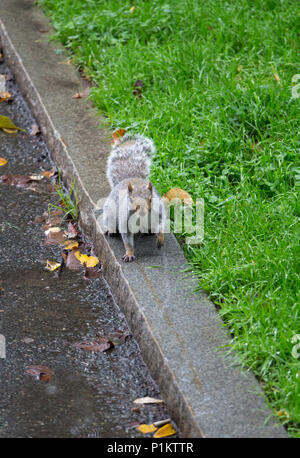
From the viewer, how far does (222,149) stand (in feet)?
14.3

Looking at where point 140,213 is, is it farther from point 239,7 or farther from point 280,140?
point 239,7

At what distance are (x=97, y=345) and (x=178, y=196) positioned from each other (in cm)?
115

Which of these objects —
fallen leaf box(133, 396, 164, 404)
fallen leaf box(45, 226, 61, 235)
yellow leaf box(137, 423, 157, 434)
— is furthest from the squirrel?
yellow leaf box(137, 423, 157, 434)

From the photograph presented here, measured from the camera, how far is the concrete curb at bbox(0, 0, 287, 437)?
2592 millimetres

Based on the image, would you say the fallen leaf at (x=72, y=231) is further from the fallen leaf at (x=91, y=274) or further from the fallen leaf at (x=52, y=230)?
the fallen leaf at (x=91, y=274)

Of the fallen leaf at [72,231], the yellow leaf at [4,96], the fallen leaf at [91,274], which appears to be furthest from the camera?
the yellow leaf at [4,96]

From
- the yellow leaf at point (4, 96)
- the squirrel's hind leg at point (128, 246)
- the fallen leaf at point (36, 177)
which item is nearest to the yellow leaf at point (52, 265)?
the squirrel's hind leg at point (128, 246)

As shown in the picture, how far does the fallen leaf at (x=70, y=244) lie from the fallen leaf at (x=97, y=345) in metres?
0.92

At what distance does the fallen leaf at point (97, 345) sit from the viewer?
3248 mm

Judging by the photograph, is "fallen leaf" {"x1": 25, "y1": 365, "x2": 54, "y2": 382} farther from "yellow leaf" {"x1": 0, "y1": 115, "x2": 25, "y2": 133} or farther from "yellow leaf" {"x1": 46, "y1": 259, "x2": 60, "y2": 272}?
"yellow leaf" {"x1": 0, "y1": 115, "x2": 25, "y2": 133}

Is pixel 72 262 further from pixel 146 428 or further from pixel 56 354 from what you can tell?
pixel 146 428
